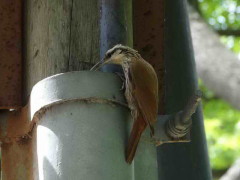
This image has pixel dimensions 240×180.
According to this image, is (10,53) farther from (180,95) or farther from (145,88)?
(180,95)

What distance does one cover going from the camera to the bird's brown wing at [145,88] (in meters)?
Result: 2.91

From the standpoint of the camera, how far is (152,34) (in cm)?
341

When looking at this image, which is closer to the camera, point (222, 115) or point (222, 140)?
point (222, 140)

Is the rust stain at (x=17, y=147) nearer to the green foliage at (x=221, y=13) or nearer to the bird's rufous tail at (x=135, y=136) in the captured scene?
the bird's rufous tail at (x=135, y=136)

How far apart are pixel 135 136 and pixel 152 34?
953 millimetres

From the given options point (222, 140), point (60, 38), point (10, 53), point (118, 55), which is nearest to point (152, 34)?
point (118, 55)

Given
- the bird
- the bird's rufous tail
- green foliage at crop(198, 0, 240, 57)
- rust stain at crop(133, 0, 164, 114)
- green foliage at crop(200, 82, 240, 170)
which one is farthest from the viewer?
green foliage at crop(198, 0, 240, 57)

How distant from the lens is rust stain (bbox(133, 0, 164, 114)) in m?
3.40

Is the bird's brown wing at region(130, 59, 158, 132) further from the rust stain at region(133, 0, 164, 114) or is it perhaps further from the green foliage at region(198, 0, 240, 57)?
the green foliage at region(198, 0, 240, 57)

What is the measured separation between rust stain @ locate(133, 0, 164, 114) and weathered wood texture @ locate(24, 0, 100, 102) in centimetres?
46

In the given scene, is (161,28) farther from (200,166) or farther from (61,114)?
(61,114)

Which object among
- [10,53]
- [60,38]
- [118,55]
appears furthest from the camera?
[10,53]

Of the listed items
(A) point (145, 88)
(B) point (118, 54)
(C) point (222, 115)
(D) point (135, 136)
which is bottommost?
(D) point (135, 136)

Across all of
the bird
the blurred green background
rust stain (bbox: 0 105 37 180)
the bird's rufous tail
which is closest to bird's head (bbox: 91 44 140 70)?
the bird
